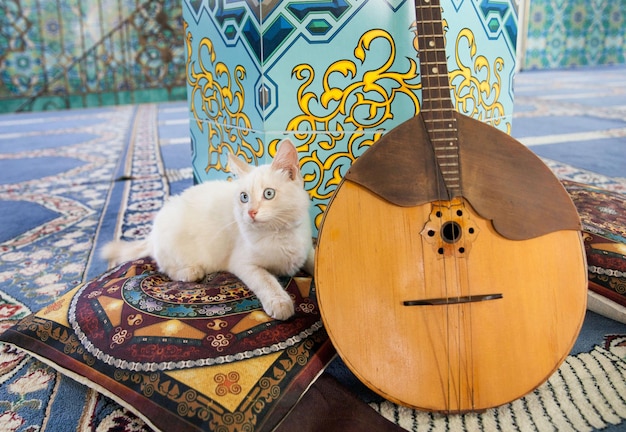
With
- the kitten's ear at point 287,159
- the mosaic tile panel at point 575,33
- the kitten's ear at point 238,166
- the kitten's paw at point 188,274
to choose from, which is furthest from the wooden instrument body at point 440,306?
the mosaic tile panel at point 575,33

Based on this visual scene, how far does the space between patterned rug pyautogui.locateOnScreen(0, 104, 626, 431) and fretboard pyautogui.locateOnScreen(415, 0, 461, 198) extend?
0.45 meters

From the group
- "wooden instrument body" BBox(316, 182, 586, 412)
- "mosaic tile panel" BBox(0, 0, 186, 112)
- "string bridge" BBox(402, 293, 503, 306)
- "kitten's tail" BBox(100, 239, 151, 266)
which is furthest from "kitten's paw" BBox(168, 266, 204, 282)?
"mosaic tile panel" BBox(0, 0, 186, 112)

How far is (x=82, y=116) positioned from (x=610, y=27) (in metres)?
8.49

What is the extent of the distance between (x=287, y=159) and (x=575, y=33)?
9.50m

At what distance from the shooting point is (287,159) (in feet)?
3.76

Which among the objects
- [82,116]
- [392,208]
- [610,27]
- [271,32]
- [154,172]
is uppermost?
[610,27]

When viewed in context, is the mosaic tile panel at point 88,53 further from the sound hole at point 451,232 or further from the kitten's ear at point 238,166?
the sound hole at point 451,232

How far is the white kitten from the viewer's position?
3.75 feet

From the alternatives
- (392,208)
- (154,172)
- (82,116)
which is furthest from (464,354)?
(82,116)

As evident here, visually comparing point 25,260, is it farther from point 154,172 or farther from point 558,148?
point 558,148

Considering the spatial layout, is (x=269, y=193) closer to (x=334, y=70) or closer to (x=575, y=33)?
(x=334, y=70)

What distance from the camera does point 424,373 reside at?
0.89 metres

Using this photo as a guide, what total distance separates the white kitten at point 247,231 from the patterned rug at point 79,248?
7.4 inches

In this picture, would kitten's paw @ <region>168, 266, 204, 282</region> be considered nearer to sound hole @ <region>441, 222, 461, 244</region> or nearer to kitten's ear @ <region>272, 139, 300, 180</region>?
kitten's ear @ <region>272, 139, 300, 180</region>
